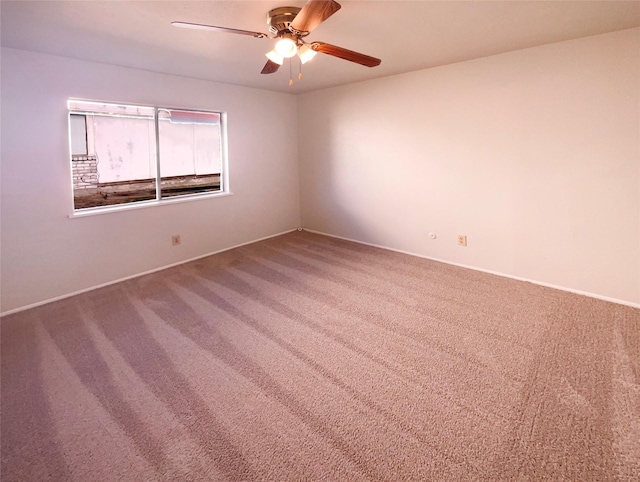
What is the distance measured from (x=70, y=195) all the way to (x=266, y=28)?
98.7 inches

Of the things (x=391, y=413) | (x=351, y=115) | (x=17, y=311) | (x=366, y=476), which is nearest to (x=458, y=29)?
(x=351, y=115)

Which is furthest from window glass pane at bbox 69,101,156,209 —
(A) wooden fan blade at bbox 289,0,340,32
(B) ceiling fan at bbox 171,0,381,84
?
(A) wooden fan blade at bbox 289,0,340,32

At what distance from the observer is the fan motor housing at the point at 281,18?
2.15 meters

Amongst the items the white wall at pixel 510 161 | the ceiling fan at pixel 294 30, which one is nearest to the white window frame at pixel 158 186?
the white wall at pixel 510 161

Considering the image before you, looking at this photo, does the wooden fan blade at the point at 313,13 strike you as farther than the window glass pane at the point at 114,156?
No

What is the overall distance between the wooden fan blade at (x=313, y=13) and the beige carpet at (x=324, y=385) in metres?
2.11

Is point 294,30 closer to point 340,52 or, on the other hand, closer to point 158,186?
point 340,52

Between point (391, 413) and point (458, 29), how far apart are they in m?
2.80

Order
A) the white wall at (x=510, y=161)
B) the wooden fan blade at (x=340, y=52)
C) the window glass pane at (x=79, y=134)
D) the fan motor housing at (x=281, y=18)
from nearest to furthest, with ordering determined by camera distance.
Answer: the fan motor housing at (x=281, y=18) → the wooden fan blade at (x=340, y=52) → the white wall at (x=510, y=161) → the window glass pane at (x=79, y=134)

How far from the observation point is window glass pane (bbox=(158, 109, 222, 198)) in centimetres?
452

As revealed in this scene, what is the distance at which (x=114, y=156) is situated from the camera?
431cm

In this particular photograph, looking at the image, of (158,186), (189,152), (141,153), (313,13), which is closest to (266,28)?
(313,13)

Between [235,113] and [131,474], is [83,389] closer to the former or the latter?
[131,474]

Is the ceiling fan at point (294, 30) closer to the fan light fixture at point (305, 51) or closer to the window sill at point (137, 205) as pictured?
the fan light fixture at point (305, 51)
